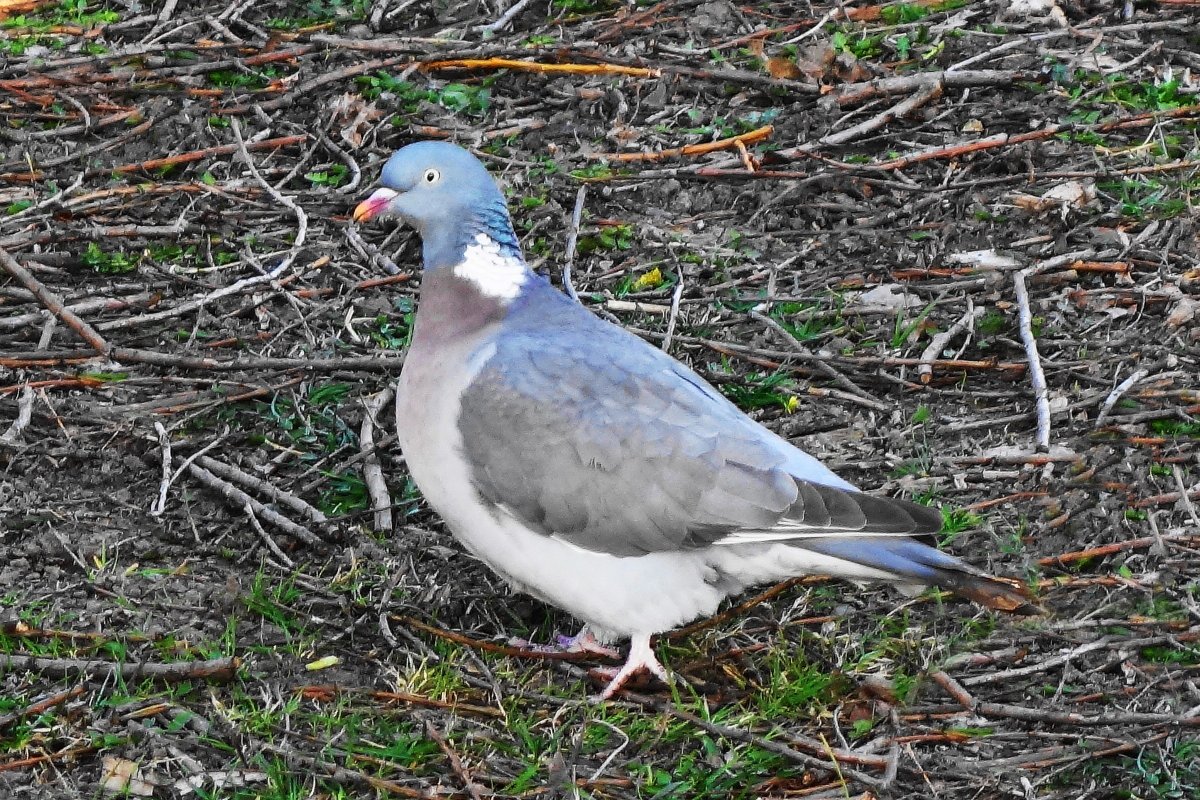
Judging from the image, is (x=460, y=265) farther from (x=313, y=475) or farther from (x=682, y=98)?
(x=682, y=98)

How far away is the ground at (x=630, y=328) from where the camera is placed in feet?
11.9

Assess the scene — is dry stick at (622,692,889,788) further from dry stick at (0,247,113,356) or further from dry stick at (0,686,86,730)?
dry stick at (0,247,113,356)

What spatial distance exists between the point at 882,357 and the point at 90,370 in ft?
7.92

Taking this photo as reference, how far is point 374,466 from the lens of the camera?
Answer: 15.1ft

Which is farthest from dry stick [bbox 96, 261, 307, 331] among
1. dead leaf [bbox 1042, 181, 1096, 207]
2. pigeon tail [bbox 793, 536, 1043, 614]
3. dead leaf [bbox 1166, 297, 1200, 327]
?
dead leaf [bbox 1166, 297, 1200, 327]

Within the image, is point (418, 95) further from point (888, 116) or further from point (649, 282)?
point (888, 116)

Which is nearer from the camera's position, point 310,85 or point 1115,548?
point 1115,548

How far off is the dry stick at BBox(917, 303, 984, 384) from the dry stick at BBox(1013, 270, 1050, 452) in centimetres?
14

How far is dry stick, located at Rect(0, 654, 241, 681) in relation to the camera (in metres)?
3.72

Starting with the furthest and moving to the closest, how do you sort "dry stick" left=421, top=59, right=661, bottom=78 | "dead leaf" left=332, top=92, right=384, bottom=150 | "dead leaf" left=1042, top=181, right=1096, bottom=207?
"dry stick" left=421, top=59, right=661, bottom=78
"dead leaf" left=332, top=92, right=384, bottom=150
"dead leaf" left=1042, top=181, right=1096, bottom=207

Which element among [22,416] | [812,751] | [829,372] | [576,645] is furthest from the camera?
[829,372]

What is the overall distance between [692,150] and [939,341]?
1.37m

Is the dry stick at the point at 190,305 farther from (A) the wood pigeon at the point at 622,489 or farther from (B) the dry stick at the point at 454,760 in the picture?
(B) the dry stick at the point at 454,760

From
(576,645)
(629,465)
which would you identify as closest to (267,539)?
(576,645)
